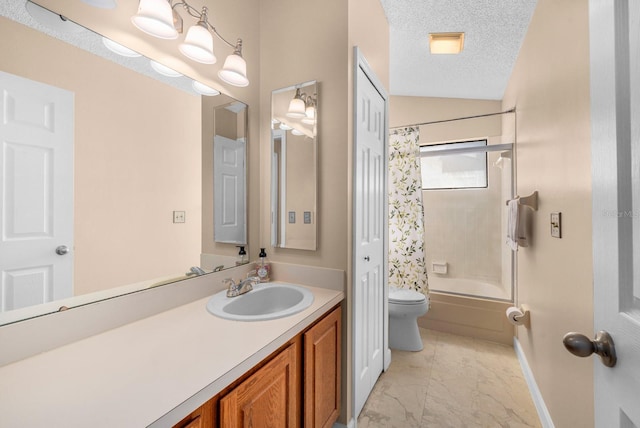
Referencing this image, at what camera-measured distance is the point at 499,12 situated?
177 cm

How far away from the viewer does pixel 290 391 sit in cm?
103

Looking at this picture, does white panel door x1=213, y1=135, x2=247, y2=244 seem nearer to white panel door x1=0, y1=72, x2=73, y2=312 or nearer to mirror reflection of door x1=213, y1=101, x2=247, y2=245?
mirror reflection of door x1=213, y1=101, x2=247, y2=245

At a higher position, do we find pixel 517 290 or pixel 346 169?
pixel 346 169

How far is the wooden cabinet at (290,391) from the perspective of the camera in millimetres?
738

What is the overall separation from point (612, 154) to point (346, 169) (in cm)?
104

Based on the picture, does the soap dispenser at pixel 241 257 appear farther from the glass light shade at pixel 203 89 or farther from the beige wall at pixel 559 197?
the beige wall at pixel 559 197

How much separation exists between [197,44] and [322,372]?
1.55 meters

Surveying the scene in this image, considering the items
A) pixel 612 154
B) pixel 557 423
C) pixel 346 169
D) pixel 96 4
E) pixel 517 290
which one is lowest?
pixel 557 423

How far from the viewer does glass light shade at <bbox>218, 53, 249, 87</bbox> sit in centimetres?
134

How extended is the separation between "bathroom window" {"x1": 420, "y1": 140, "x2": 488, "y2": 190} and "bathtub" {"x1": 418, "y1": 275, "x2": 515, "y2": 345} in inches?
47.2

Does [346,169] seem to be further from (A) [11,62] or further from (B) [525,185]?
(B) [525,185]

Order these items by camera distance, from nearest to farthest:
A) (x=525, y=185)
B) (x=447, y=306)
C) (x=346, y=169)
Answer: (x=346, y=169) → (x=525, y=185) → (x=447, y=306)

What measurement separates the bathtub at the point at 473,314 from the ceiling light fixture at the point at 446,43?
2.19m

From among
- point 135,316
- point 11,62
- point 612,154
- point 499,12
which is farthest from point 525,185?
point 11,62
